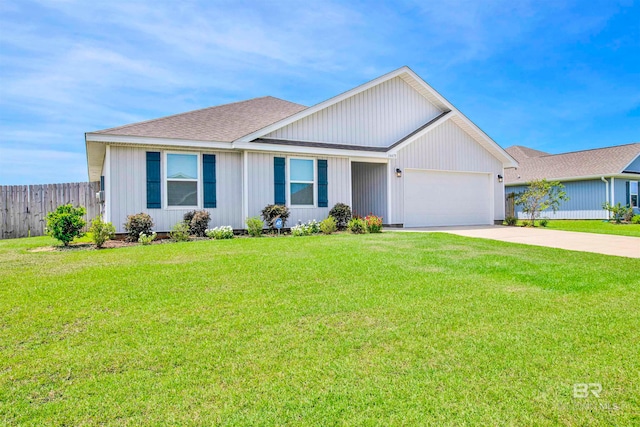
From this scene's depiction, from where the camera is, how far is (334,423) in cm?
223

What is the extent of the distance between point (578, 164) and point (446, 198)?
47.6ft

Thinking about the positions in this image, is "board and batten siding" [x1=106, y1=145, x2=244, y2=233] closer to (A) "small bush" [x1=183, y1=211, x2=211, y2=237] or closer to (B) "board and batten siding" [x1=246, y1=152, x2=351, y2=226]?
(A) "small bush" [x1=183, y1=211, x2=211, y2=237]

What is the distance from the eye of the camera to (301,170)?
13031mm

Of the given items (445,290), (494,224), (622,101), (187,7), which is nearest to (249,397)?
(445,290)

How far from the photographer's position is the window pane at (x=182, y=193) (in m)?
11.5

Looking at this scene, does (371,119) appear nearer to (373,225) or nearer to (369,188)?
(369,188)

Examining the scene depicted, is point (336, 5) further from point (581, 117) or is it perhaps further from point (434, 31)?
point (581, 117)

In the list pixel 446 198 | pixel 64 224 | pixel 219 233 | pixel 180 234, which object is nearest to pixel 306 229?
pixel 219 233

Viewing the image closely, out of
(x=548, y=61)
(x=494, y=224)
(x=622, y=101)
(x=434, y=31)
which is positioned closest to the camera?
(x=434, y=31)

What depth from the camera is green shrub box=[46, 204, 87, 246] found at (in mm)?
9211

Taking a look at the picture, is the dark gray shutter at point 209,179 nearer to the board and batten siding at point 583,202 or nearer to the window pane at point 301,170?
the window pane at point 301,170

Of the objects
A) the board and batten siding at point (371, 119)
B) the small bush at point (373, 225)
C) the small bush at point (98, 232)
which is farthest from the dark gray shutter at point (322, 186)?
the small bush at point (98, 232)

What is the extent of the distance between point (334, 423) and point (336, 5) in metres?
11.4

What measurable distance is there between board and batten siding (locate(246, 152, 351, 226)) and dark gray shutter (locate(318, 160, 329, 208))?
0.12 meters
